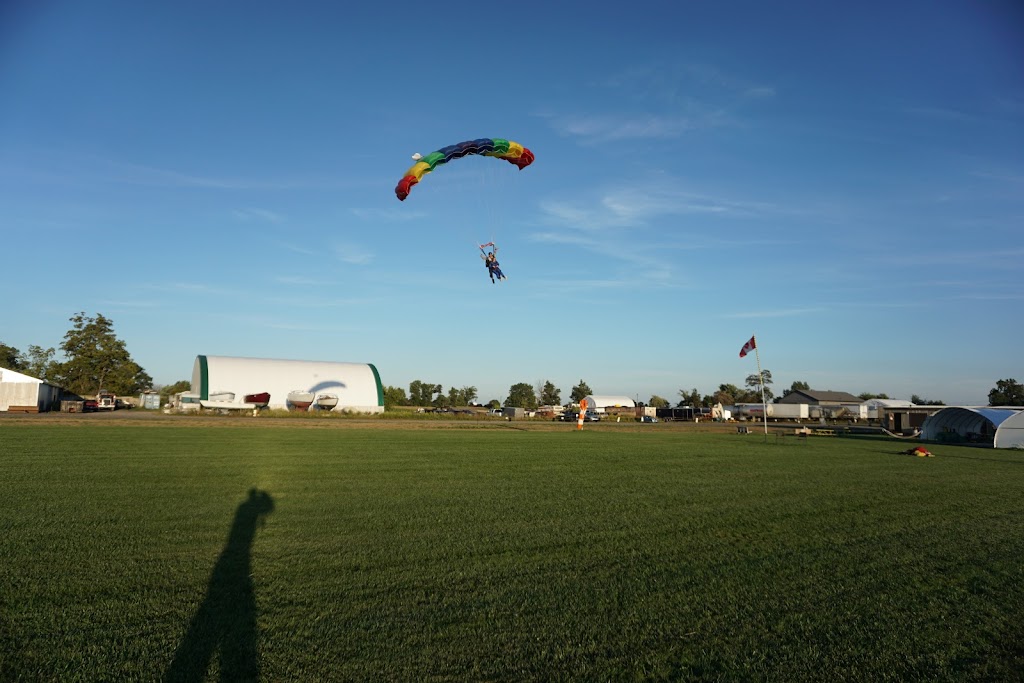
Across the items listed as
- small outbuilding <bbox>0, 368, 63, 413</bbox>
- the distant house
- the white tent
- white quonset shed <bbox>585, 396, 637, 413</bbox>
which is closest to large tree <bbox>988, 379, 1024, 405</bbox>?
the distant house

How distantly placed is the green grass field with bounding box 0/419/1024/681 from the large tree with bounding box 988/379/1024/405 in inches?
4613

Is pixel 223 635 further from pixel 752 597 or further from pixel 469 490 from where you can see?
pixel 469 490

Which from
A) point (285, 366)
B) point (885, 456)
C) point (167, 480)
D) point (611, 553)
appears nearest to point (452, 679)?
point (611, 553)

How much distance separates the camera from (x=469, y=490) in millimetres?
13906

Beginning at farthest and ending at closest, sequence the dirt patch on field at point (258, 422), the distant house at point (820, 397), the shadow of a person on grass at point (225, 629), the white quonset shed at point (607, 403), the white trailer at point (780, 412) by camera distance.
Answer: the distant house at point (820, 397)
the white quonset shed at point (607, 403)
the white trailer at point (780, 412)
the dirt patch on field at point (258, 422)
the shadow of a person on grass at point (225, 629)

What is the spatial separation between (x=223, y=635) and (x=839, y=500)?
1225cm

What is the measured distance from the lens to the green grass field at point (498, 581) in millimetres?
4898

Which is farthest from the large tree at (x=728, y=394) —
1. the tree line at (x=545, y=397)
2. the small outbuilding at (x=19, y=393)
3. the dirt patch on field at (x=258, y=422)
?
the small outbuilding at (x=19, y=393)

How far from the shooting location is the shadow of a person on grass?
4.64 m

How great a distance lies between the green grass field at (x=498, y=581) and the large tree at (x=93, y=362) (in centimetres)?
10392

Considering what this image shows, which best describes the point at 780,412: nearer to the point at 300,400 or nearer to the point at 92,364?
the point at 300,400

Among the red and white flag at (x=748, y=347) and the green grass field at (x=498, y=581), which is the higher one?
the red and white flag at (x=748, y=347)

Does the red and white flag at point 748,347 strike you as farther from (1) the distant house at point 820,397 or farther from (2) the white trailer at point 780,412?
(1) the distant house at point 820,397

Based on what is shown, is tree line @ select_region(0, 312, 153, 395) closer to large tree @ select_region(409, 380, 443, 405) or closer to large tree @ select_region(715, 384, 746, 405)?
large tree @ select_region(409, 380, 443, 405)
